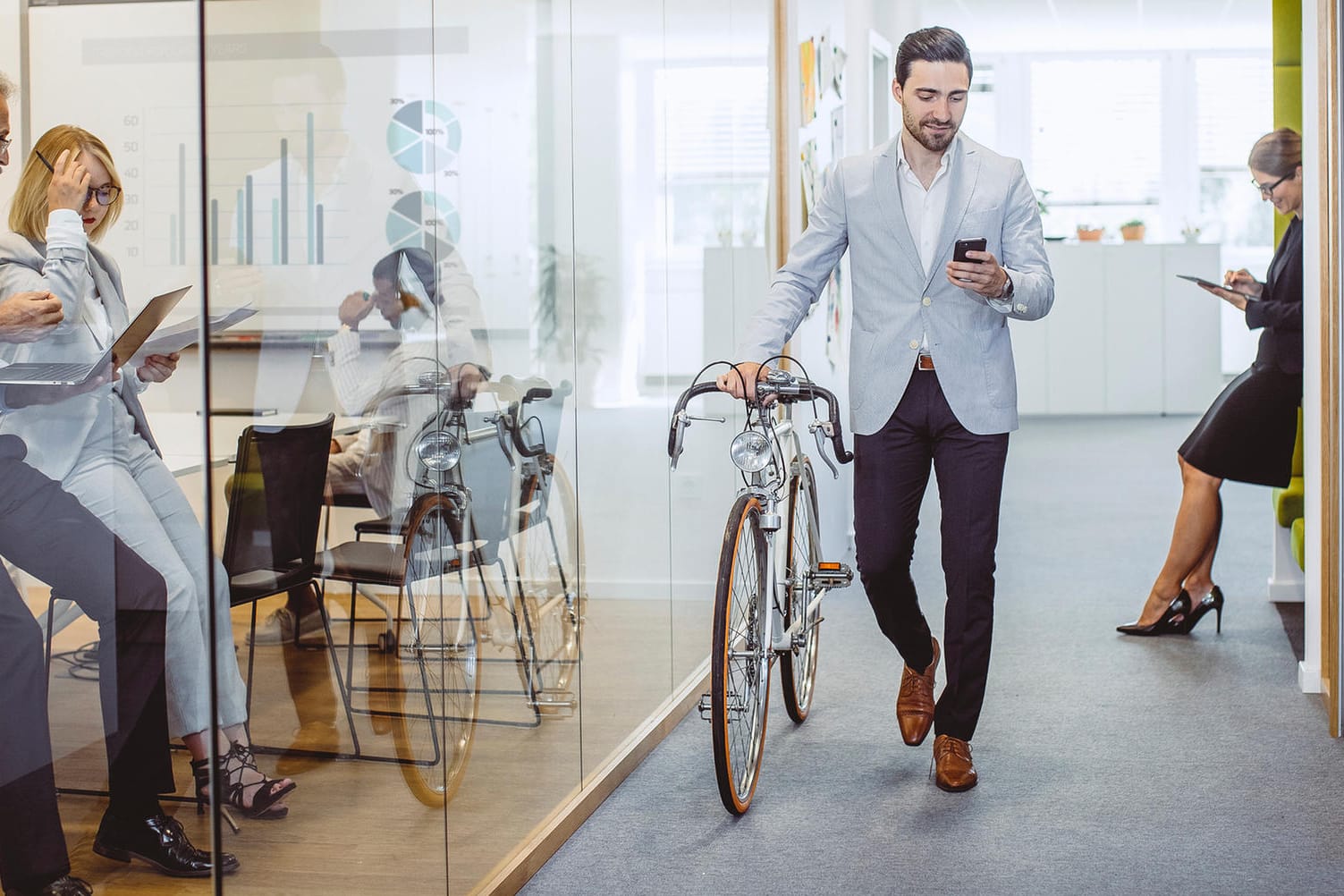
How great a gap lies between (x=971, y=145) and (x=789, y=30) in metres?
1.87

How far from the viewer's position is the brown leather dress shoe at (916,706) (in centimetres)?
315

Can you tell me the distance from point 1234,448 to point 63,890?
375cm

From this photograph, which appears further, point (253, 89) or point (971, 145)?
point (971, 145)

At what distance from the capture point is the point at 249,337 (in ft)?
4.94

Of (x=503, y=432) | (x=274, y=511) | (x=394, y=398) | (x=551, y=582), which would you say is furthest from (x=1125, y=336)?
(x=274, y=511)

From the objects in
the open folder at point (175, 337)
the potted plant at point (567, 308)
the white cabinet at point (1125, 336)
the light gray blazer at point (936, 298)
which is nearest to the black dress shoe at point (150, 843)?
the open folder at point (175, 337)

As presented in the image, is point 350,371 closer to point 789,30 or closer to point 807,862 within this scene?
point 807,862

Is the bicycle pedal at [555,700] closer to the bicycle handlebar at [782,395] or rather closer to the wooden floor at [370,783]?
the wooden floor at [370,783]

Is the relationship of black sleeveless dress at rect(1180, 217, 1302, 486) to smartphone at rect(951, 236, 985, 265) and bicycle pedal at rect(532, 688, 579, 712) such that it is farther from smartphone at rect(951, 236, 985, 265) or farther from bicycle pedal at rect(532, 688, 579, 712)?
bicycle pedal at rect(532, 688, 579, 712)

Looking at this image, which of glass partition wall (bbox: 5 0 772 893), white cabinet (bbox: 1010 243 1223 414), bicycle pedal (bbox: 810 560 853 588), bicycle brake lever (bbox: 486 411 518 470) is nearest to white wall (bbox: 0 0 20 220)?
glass partition wall (bbox: 5 0 772 893)

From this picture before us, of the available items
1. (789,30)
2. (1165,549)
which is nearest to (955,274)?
(789,30)

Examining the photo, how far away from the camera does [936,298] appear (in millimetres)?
2928

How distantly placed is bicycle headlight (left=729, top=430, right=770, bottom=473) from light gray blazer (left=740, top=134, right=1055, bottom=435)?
0.17 m

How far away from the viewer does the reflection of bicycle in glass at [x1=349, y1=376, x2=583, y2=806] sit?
192 centimetres
